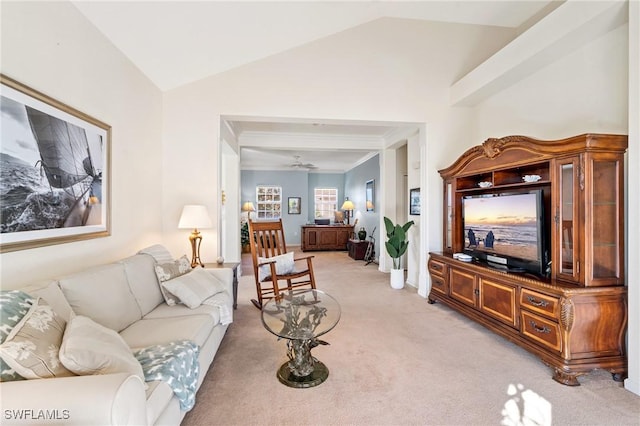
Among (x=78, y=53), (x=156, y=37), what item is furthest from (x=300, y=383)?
(x=156, y=37)

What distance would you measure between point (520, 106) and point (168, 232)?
4300mm

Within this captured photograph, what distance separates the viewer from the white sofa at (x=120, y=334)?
101cm

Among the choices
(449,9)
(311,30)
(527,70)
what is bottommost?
(527,70)

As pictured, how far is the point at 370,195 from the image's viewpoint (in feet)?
24.8

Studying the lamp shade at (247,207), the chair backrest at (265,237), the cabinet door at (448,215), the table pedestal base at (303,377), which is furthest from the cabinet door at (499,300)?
the lamp shade at (247,207)

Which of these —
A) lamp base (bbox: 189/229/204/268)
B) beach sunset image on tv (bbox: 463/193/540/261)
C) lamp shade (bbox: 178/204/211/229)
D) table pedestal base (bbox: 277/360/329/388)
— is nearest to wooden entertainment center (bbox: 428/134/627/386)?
beach sunset image on tv (bbox: 463/193/540/261)

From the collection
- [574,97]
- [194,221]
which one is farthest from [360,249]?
[574,97]

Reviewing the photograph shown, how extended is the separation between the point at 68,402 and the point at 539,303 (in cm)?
288

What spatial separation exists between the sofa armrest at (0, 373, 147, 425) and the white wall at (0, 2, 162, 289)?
96cm

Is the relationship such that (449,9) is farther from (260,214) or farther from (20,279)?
(260,214)

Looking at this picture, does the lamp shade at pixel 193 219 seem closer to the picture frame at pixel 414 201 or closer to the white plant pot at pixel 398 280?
the white plant pot at pixel 398 280

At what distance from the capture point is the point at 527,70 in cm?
314

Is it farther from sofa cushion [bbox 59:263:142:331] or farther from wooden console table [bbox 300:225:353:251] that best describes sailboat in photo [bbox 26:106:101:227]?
wooden console table [bbox 300:225:353:251]

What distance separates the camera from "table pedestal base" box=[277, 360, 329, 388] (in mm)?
2088
